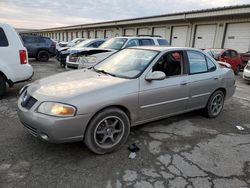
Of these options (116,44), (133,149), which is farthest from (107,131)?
(116,44)

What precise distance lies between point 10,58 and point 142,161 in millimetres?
4353

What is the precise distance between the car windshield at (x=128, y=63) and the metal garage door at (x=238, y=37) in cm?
1528

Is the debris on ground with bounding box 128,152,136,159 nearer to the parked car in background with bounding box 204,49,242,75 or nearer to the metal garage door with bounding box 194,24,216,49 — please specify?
the parked car in background with bounding box 204,49,242,75

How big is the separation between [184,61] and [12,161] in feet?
11.0

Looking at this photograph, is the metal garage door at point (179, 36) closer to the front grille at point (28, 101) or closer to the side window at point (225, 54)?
the side window at point (225, 54)

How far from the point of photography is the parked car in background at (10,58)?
5680mm

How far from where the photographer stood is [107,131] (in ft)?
11.3

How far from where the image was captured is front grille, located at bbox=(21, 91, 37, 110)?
10.6 feet

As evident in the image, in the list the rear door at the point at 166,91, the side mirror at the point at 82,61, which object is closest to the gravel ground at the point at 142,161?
the rear door at the point at 166,91

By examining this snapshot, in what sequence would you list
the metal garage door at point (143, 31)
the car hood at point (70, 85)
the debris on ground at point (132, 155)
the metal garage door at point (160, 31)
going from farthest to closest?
the metal garage door at point (143, 31)
the metal garage door at point (160, 31)
the debris on ground at point (132, 155)
the car hood at point (70, 85)

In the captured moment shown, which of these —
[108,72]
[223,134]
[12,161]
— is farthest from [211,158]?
[12,161]

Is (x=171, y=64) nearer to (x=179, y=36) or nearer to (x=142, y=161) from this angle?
(x=142, y=161)

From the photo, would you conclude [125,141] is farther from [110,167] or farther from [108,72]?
[108,72]

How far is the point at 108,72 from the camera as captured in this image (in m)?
4.11
